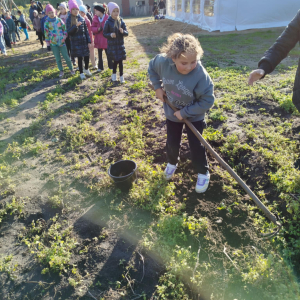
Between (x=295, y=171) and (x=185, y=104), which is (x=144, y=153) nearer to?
(x=185, y=104)

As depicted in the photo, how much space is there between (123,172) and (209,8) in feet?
53.3

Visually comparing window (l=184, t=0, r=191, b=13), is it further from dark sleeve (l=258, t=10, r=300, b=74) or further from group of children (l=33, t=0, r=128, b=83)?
dark sleeve (l=258, t=10, r=300, b=74)

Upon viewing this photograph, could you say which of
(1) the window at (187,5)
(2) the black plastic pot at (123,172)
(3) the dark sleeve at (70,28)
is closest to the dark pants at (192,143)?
(2) the black plastic pot at (123,172)

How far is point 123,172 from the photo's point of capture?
12.3ft

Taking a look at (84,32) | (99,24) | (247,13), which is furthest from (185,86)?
(247,13)

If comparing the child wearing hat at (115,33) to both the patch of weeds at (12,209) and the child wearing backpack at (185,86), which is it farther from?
the patch of weeds at (12,209)

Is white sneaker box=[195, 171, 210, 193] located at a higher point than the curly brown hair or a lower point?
lower

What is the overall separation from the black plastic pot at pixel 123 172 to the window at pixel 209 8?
15.5 m

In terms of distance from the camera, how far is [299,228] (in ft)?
9.10

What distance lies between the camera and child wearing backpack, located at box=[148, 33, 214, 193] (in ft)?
8.16

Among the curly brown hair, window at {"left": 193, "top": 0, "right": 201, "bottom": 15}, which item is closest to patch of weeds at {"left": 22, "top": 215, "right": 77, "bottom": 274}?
the curly brown hair

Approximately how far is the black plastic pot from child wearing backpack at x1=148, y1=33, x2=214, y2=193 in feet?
2.17

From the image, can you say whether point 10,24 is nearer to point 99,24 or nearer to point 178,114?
point 99,24

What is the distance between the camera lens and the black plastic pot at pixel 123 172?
130 inches
